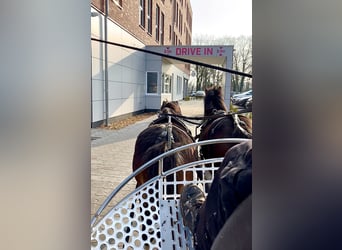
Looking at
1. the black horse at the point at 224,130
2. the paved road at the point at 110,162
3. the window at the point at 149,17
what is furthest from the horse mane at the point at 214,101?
the window at the point at 149,17

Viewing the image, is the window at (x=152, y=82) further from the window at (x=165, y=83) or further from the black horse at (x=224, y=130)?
the black horse at (x=224, y=130)

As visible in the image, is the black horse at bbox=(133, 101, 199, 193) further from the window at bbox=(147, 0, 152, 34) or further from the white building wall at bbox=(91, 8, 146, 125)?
the window at bbox=(147, 0, 152, 34)

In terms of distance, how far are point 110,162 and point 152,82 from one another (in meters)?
9.22

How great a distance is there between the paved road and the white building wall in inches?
33.1

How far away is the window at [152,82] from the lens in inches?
558

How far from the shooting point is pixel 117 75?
34.3ft

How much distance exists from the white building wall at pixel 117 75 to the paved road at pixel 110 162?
0.84m

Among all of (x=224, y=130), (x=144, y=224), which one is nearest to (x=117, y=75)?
(x=224, y=130)

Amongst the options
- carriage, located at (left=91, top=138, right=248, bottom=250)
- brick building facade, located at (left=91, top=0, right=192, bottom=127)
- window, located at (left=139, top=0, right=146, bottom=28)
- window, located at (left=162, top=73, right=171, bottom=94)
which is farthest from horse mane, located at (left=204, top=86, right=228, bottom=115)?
window, located at (left=162, top=73, right=171, bottom=94)
